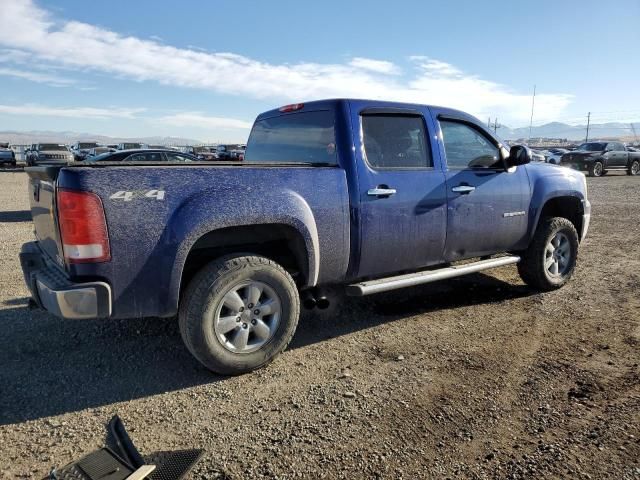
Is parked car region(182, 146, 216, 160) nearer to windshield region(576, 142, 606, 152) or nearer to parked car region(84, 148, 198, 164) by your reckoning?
parked car region(84, 148, 198, 164)

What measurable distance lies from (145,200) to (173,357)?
4.66ft

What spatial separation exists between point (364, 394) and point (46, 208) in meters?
2.49

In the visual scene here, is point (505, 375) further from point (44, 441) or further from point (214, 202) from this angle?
point (44, 441)

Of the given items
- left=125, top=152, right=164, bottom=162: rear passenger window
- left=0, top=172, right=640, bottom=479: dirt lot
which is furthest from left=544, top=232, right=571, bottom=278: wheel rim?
left=125, top=152, right=164, bottom=162: rear passenger window

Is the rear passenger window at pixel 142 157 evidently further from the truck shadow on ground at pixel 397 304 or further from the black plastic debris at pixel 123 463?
the black plastic debris at pixel 123 463

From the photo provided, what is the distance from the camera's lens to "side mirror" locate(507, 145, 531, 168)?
15.8 ft

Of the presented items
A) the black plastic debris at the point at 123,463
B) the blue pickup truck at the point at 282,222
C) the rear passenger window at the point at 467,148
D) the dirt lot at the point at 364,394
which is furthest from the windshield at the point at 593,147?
the black plastic debris at the point at 123,463

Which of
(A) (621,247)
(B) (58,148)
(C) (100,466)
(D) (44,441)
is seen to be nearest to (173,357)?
(D) (44,441)

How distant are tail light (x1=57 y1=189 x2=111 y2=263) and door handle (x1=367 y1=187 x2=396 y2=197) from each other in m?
1.97

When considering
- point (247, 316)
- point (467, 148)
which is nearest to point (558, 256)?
point (467, 148)

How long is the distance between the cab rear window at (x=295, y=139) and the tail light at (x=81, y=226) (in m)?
1.82

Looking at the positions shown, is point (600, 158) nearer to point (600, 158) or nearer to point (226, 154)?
point (600, 158)

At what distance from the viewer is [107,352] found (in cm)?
385

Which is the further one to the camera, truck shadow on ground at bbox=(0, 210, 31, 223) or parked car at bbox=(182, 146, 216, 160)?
parked car at bbox=(182, 146, 216, 160)
